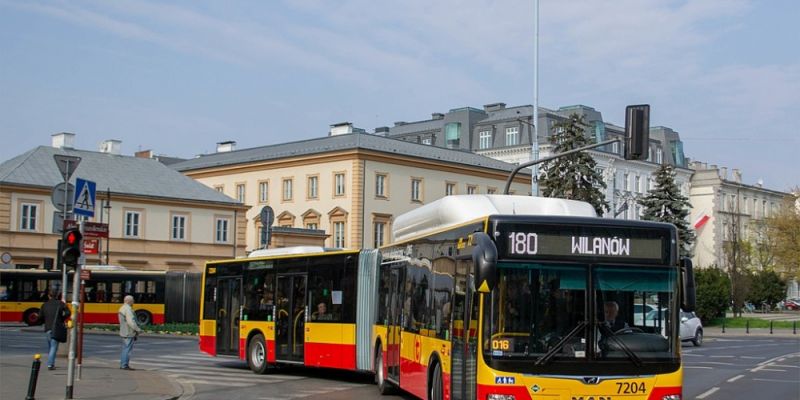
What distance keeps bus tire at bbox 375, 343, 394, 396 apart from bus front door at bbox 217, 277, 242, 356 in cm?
609

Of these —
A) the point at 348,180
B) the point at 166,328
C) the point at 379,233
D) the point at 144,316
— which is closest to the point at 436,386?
the point at 166,328

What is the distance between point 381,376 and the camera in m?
19.8

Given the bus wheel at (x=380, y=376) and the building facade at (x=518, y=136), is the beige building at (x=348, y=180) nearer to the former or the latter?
the building facade at (x=518, y=136)

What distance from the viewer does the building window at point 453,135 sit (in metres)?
99.7

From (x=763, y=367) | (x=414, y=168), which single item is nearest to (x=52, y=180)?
(x=414, y=168)

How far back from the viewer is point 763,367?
29.5 meters

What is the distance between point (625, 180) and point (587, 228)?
299 ft

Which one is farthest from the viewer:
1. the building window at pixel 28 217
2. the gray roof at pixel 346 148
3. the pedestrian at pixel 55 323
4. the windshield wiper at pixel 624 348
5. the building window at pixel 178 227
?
the gray roof at pixel 346 148

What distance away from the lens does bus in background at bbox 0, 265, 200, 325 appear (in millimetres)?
52000

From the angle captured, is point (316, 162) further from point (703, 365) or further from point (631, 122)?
point (631, 122)

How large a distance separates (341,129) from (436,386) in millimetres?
73142

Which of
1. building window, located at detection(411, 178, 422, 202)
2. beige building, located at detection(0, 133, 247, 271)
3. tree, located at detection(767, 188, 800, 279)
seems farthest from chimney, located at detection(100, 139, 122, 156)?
tree, located at detection(767, 188, 800, 279)

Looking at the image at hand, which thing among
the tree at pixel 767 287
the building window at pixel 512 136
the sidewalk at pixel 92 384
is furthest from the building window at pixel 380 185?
the sidewalk at pixel 92 384

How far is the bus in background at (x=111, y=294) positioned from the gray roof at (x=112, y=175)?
14.7 m
